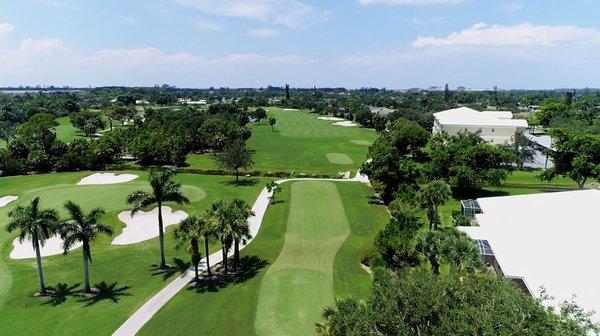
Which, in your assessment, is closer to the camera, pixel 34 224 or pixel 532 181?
pixel 34 224

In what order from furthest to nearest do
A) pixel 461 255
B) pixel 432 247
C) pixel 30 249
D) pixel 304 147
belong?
pixel 304 147 < pixel 30 249 < pixel 432 247 < pixel 461 255

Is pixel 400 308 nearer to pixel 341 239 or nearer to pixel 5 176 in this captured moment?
pixel 341 239

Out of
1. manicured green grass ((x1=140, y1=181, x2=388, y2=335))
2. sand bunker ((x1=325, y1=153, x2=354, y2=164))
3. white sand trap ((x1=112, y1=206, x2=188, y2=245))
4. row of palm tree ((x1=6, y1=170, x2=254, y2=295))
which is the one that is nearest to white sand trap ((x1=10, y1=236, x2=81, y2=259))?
white sand trap ((x1=112, y1=206, x2=188, y2=245))

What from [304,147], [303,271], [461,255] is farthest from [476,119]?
[461,255]

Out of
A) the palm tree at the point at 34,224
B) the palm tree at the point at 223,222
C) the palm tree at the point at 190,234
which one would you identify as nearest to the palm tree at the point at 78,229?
the palm tree at the point at 34,224

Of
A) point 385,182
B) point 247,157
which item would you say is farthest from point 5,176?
point 385,182

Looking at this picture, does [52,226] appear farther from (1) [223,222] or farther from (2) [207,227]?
(1) [223,222]
